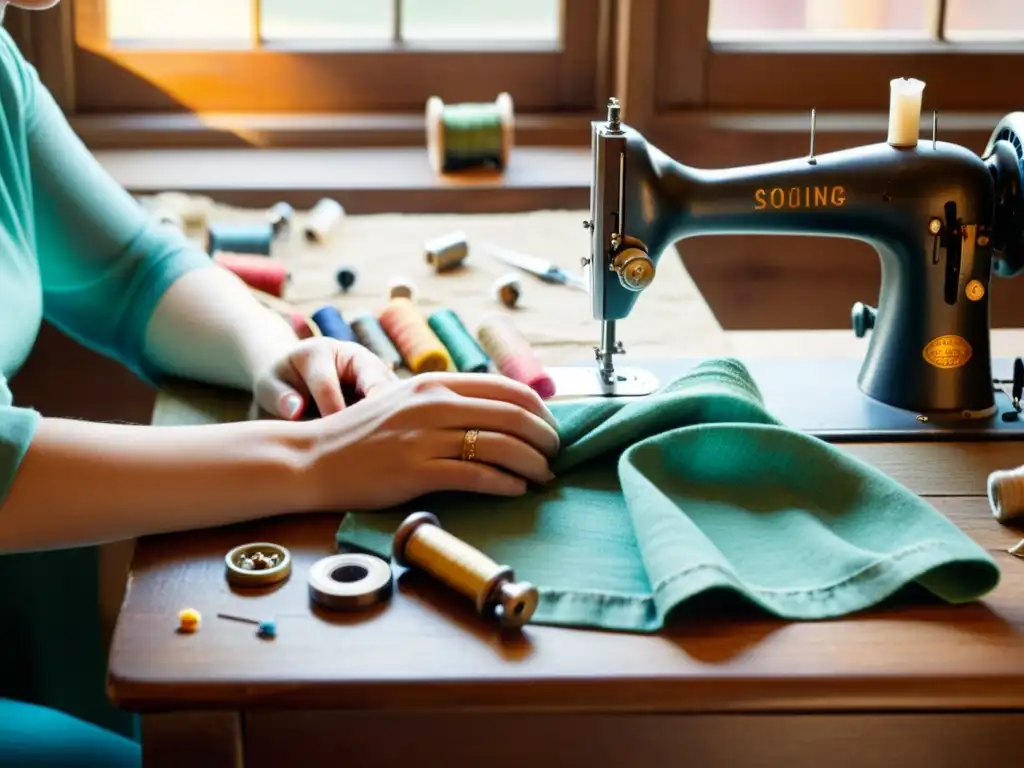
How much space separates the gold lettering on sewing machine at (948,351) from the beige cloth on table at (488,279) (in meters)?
0.28

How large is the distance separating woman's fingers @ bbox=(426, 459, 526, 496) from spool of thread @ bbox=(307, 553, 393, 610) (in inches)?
4.0

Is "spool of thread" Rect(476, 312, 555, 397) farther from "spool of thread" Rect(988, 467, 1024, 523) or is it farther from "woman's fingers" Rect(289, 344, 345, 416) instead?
"spool of thread" Rect(988, 467, 1024, 523)

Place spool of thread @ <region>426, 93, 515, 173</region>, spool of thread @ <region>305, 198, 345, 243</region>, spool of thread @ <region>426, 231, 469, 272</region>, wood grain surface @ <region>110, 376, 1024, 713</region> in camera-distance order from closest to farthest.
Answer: wood grain surface @ <region>110, 376, 1024, 713</region>
spool of thread @ <region>426, 231, 469, 272</region>
spool of thread @ <region>305, 198, 345, 243</region>
spool of thread @ <region>426, 93, 515, 173</region>

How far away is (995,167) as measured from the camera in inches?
53.6

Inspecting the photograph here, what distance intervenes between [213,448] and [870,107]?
5.52ft

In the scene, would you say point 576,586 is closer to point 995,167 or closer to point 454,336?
point 454,336

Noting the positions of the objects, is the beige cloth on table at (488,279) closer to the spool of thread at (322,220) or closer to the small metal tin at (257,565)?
the spool of thread at (322,220)

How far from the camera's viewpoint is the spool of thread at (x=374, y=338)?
1491 millimetres

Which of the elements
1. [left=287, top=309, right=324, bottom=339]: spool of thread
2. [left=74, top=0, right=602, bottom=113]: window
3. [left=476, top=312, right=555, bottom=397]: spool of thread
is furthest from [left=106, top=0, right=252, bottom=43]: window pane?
[left=476, top=312, right=555, bottom=397]: spool of thread

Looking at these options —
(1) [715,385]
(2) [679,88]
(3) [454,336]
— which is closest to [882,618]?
(1) [715,385]

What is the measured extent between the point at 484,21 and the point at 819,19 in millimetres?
607

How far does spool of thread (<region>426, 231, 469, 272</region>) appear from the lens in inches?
72.4

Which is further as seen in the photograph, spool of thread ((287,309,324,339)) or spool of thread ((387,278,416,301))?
spool of thread ((387,278,416,301))

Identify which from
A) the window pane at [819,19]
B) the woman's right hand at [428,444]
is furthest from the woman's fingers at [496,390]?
the window pane at [819,19]
